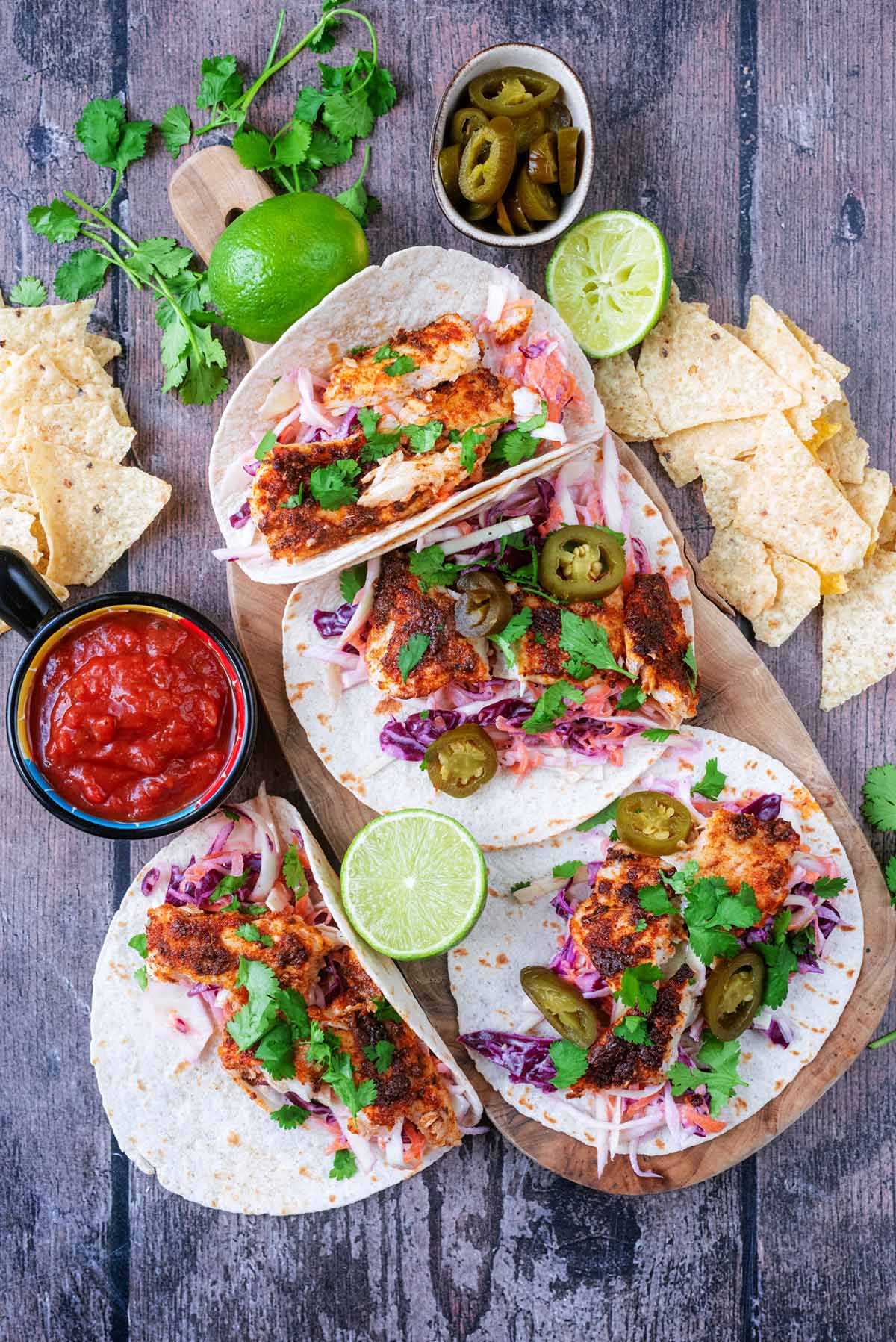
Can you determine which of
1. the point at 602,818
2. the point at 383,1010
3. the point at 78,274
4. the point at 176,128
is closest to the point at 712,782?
the point at 602,818

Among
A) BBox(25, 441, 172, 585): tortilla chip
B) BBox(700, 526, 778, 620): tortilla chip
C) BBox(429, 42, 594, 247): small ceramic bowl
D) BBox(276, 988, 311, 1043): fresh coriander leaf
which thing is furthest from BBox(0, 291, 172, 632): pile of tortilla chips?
BBox(700, 526, 778, 620): tortilla chip

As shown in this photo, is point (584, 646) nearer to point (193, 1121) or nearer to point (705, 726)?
point (705, 726)

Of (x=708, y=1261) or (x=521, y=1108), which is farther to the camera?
(x=708, y=1261)

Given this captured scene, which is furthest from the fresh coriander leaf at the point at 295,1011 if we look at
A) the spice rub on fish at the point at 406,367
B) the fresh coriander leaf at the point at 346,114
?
the fresh coriander leaf at the point at 346,114

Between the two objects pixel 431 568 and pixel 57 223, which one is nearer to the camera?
pixel 431 568

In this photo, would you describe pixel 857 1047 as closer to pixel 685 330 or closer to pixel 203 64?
pixel 685 330

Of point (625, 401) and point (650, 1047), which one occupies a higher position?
point (625, 401)

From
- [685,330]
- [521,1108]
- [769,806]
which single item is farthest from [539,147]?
[521,1108]
